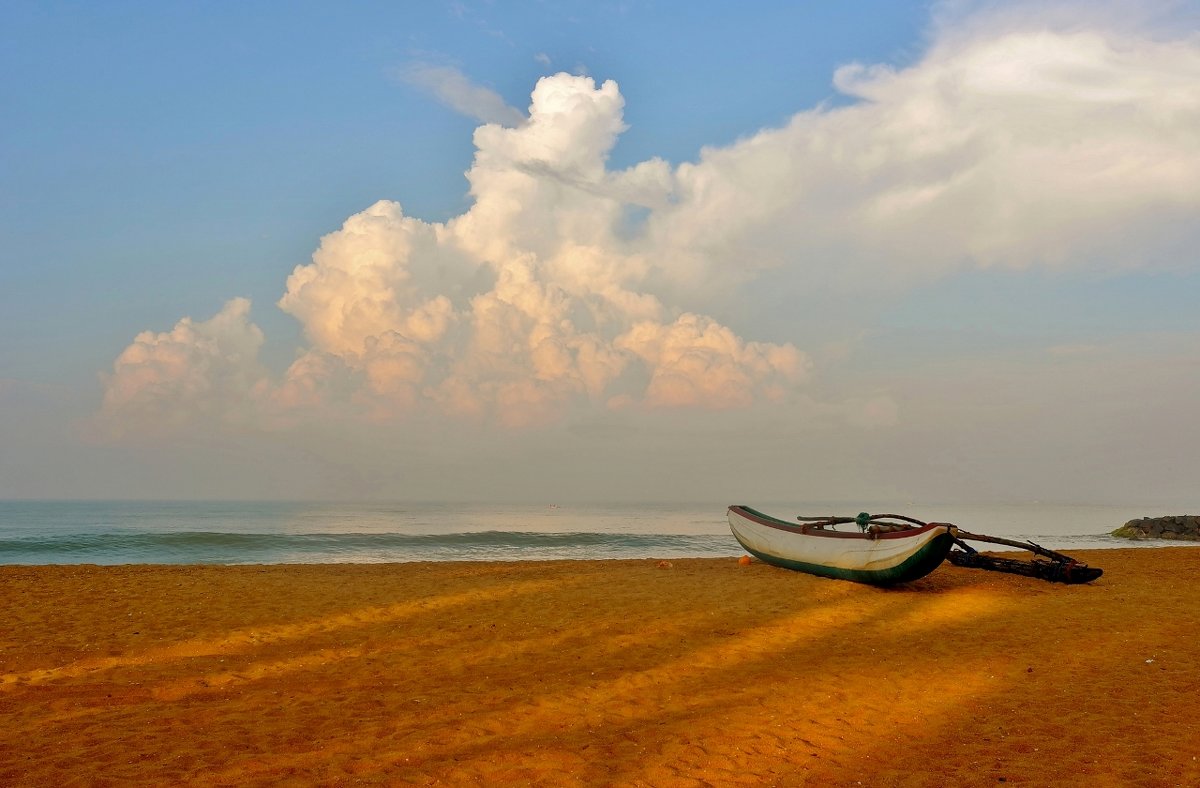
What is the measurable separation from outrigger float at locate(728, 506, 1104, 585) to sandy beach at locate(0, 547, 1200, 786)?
0.82 m

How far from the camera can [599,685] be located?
9.75m

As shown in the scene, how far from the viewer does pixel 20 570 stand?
23.7m

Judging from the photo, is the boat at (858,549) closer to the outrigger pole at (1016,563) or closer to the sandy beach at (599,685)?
the outrigger pole at (1016,563)

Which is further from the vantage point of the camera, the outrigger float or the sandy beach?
the outrigger float

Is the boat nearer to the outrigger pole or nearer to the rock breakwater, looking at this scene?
the outrigger pole

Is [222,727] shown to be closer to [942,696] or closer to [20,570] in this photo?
[942,696]

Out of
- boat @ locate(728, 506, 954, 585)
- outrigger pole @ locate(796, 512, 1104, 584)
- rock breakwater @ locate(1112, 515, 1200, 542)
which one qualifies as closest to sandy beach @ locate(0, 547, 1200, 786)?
boat @ locate(728, 506, 954, 585)

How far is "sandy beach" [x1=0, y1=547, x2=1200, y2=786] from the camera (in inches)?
265

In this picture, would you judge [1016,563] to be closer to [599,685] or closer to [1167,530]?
[599,685]

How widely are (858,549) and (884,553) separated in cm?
77

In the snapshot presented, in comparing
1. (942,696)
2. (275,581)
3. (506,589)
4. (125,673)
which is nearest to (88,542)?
(275,581)

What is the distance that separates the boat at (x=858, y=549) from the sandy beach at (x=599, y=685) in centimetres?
79

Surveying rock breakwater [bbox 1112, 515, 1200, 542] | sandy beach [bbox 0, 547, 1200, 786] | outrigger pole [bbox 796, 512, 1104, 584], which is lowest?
rock breakwater [bbox 1112, 515, 1200, 542]

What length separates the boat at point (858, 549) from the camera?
17562mm
